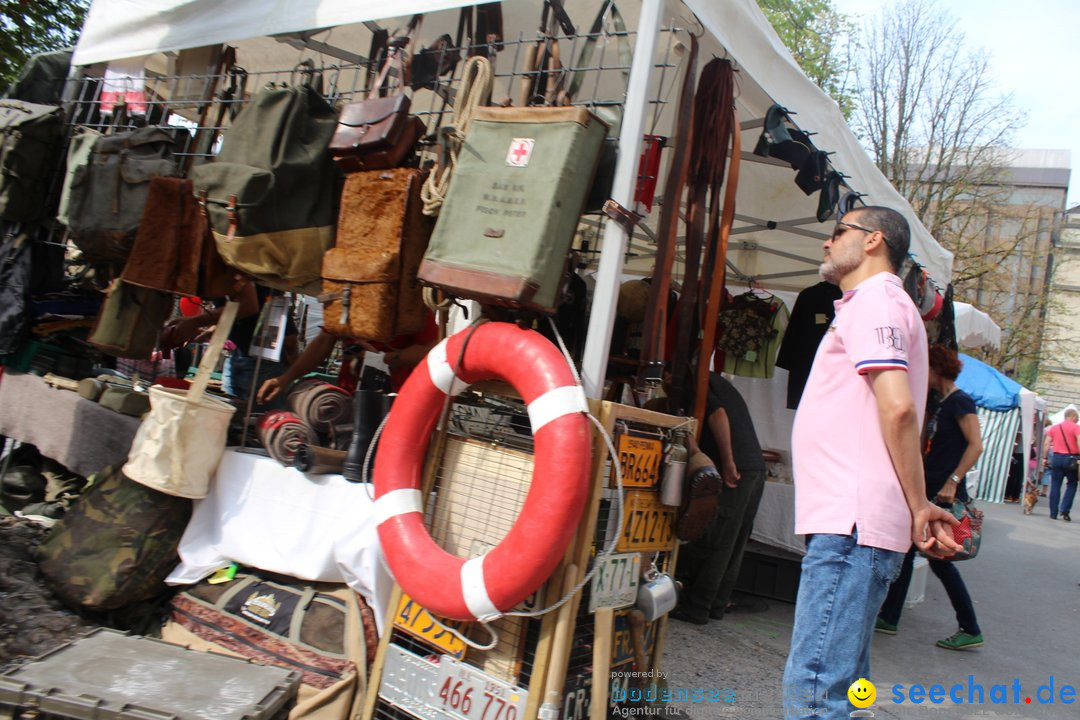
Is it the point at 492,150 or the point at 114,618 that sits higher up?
the point at 492,150

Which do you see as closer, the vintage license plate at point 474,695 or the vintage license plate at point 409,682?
the vintage license plate at point 474,695

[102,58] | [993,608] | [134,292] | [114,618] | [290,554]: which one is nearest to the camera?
[290,554]

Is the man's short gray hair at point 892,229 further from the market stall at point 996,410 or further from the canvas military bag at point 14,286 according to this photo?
the market stall at point 996,410

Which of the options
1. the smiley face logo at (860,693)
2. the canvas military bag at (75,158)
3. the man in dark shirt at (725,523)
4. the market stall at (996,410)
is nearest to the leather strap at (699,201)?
the man in dark shirt at (725,523)

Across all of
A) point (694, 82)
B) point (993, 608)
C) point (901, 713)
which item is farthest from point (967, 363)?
point (694, 82)

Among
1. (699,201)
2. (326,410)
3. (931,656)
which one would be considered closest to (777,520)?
(931,656)

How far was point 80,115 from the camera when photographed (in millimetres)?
4949

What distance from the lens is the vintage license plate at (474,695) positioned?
7.94 feet

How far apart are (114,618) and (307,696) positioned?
1204mm

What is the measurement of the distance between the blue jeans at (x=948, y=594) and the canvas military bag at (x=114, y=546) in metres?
4.15

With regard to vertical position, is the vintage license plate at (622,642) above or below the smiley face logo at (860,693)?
below

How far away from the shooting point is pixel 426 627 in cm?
267

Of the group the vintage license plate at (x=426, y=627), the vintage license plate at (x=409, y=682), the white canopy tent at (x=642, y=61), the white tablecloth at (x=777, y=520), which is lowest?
the vintage license plate at (x=409, y=682)

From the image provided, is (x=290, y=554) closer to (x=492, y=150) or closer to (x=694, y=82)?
(x=492, y=150)
